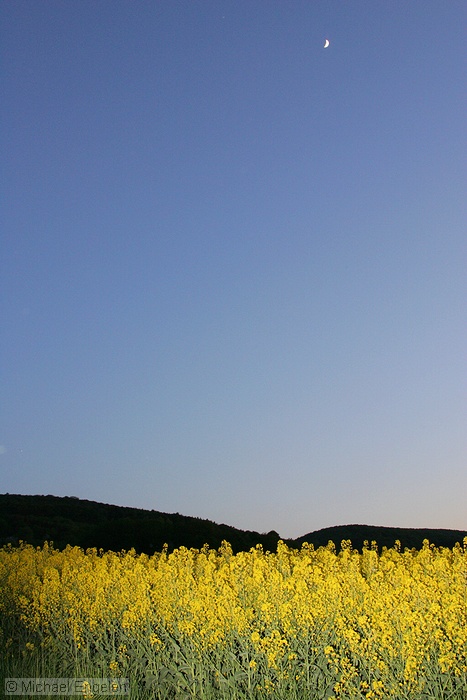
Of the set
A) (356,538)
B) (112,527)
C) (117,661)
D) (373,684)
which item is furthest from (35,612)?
(356,538)

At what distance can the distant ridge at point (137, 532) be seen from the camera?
17.8 metres

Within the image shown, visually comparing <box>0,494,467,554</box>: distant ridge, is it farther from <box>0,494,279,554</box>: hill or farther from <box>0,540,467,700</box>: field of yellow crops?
<box>0,540,467,700</box>: field of yellow crops

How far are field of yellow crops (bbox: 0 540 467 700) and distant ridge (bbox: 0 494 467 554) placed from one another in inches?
193

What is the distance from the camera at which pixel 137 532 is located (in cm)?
1803

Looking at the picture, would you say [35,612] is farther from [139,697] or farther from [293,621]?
[293,621]

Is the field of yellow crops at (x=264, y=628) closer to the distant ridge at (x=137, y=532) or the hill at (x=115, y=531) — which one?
the distant ridge at (x=137, y=532)

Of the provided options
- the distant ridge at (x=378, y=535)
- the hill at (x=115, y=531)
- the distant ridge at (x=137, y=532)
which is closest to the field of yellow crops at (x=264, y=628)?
the distant ridge at (x=137, y=532)

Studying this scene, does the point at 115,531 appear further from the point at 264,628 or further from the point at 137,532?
the point at 264,628

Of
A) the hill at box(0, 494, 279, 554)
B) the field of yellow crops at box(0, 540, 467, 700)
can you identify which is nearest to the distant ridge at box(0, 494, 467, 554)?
the hill at box(0, 494, 279, 554)

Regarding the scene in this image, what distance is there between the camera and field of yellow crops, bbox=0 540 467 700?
6.95 meters

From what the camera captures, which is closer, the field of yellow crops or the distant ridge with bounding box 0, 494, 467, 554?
the field of yellow crops

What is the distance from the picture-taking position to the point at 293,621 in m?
7.62

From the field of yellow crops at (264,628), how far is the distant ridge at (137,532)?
4.89 metres

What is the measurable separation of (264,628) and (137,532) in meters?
10.9
